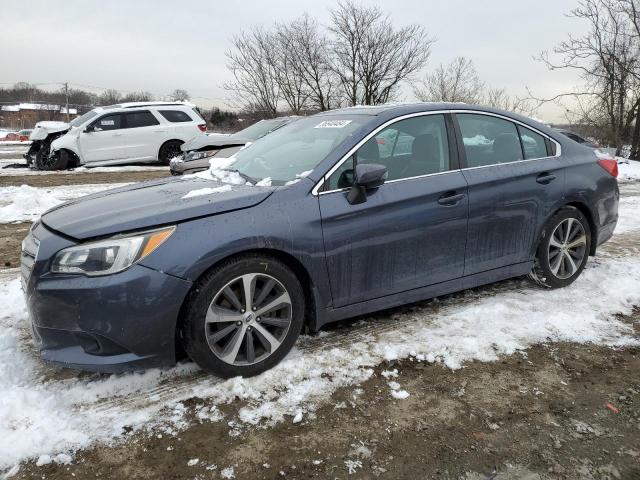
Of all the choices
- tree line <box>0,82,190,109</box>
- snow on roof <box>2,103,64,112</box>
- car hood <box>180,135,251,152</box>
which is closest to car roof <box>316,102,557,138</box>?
car hood <box>180,135,251,152</box>

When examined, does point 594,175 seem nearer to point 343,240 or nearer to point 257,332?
point 343,240

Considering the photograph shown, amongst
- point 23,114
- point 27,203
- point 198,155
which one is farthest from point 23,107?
point 27,203

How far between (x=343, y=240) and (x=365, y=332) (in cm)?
81

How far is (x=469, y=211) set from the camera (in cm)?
363

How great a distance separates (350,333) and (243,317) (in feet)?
3.21

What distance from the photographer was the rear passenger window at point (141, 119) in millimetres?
14164

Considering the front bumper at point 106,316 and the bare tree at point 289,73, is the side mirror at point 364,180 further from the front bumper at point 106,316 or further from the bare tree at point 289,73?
the bare tree at point 289,73

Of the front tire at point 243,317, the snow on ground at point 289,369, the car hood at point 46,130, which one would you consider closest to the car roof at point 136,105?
the car hood at point 46,130

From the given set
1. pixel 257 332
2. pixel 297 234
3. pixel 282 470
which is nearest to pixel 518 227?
pixel 297 234

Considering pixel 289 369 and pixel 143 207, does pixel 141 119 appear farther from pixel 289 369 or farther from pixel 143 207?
pixel 289 369

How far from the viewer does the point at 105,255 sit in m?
2.59

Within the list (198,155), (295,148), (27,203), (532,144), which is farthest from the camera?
(198,155)

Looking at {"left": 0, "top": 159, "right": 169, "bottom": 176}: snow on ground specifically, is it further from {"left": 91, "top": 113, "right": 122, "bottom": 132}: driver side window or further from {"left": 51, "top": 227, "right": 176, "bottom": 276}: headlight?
{"left": 51, "top": 227, "right": 176, "bottom": 276}: headlight

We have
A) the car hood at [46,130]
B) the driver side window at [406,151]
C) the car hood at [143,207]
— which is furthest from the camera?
the car hood at [46,130]
